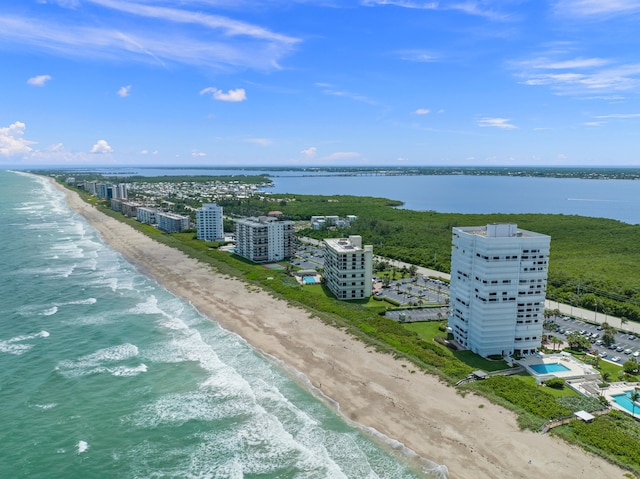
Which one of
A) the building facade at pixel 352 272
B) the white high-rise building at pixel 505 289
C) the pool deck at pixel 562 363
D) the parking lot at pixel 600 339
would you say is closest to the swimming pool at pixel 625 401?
the pool deck at pixel 562 363

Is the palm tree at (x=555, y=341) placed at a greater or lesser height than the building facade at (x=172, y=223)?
lesser

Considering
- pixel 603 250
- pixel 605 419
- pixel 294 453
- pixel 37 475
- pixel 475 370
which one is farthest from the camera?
pixel 603 250

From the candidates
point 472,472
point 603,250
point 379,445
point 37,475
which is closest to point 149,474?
point 37,475

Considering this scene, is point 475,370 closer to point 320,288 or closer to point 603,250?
point 320,288

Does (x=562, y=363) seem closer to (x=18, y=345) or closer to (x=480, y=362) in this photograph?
(x=480, y=362)

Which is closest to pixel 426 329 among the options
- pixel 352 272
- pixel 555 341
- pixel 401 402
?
pixel 555 341

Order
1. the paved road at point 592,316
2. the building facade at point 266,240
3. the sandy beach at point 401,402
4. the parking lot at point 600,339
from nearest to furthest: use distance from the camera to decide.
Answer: the sandy beach at point 401,402 → the parking lot at point 600,339 → the paved road at point 592,316 → the building facade at point 266,240

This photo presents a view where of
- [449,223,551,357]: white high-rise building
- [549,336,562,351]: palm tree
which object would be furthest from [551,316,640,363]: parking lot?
[449,223,551,357]: white high-rise building

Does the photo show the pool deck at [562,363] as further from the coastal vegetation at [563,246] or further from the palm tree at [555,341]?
the coastal vegetation at [563,246]
